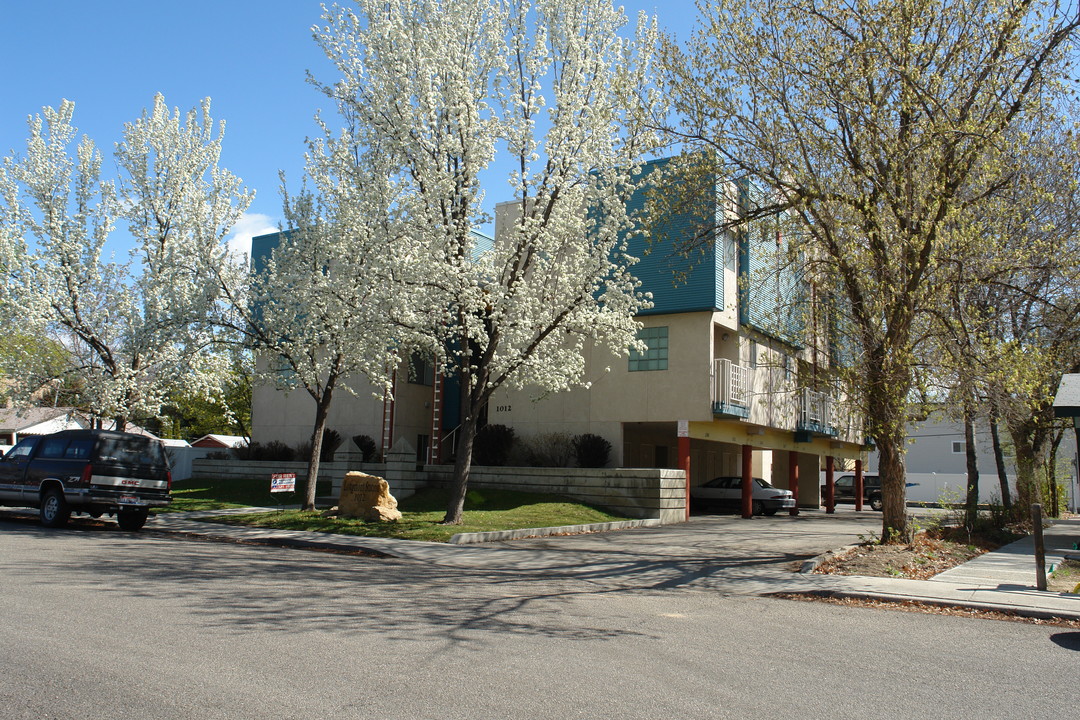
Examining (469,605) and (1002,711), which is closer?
(1002,711)

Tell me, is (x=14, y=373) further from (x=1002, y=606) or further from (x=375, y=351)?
(x=1002, y=606)

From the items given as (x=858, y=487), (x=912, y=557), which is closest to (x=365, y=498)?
(x=912, y=557)

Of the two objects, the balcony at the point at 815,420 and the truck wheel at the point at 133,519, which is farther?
the balcony at the point at 815,420

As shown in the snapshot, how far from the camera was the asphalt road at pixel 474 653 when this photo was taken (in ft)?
17.2

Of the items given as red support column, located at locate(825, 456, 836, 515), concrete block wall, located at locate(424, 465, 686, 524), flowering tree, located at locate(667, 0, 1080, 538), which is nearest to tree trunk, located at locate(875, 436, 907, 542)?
flowering tree, located at locate(667, 0, 1080, 538)

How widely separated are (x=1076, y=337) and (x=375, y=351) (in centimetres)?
1544

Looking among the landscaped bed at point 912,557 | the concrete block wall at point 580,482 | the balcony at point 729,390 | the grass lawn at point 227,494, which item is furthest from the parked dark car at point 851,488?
the grass lawn at point 227,494

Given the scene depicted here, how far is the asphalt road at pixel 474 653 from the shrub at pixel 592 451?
42.1ft

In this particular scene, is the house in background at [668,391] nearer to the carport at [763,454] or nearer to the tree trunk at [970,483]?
the carport at [763,454]

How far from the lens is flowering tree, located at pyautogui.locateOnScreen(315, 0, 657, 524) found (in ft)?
53.2

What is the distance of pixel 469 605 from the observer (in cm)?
900

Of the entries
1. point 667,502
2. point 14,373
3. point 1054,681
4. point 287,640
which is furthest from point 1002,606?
point 14,373

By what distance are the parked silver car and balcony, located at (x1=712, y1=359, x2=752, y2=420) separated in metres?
4.45

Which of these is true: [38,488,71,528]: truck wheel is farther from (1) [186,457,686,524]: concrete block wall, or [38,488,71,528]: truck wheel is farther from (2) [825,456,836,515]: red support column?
(2) [825,456,836,515]: red support column
